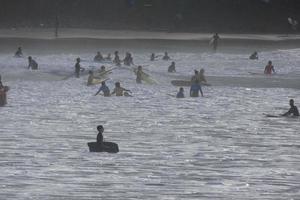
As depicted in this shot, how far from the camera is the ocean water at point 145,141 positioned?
1531cm

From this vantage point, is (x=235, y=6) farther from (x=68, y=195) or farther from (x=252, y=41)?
(x=68, y=195)

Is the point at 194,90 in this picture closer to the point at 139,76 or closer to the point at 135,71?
the point at 139,76

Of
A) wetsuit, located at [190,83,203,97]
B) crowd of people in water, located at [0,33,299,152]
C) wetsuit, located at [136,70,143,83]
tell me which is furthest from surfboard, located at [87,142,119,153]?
wetsuit, located at [136,70,143,83]

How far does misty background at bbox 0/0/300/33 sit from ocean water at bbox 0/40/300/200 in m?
16.4

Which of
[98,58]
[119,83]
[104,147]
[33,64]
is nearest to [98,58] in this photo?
[98,58]

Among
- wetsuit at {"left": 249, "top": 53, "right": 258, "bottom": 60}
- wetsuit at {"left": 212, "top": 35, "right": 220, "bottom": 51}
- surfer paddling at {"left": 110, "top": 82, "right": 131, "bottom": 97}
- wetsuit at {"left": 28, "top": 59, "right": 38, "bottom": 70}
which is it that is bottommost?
surfer paddling at {"left": 110, "top": 82, "right": 131, "bottom": 97}

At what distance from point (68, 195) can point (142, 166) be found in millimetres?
3019

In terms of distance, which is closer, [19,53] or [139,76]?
[139,76]

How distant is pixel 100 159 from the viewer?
17.9m

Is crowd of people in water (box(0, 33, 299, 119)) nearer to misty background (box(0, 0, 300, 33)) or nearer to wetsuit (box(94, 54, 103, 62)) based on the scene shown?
wetsuit (box(94, 54, 103, 62))

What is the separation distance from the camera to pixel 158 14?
193 feet

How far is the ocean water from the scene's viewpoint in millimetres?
15312

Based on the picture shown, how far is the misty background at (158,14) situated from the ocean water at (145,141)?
16.4 m

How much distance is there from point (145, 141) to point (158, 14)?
127ft
